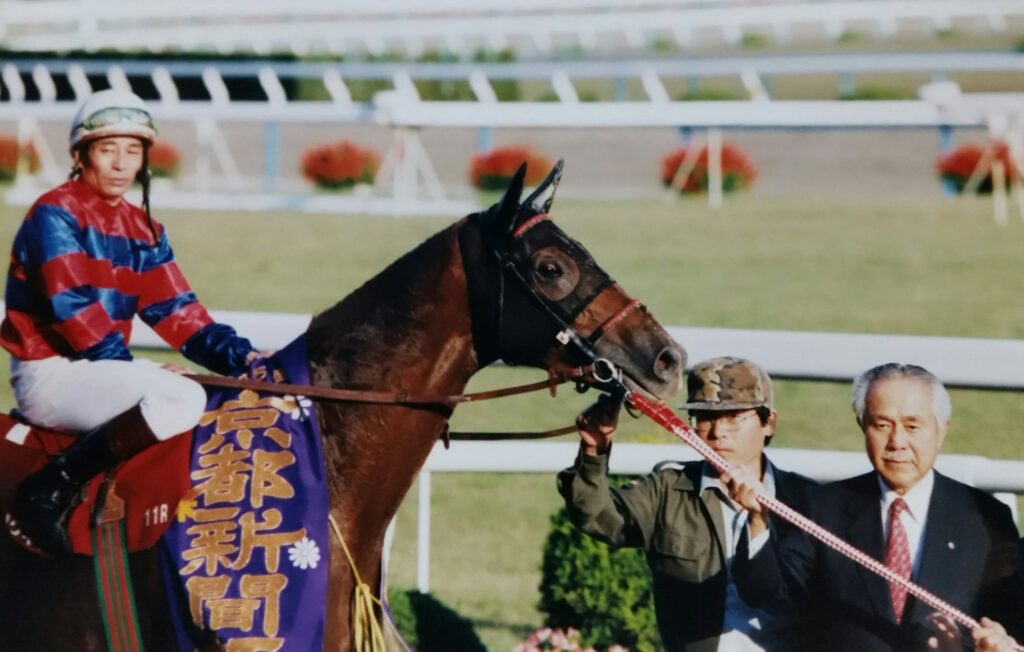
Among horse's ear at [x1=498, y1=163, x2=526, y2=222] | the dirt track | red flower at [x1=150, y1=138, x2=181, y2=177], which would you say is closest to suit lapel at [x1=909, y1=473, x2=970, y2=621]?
horse's ear at [x1=498, y1=163, x2=526, y2=222]

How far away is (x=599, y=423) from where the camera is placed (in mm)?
3818

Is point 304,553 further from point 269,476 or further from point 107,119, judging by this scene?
point 107,119

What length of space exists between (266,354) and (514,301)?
797mm

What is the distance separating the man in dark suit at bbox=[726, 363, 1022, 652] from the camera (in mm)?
3785

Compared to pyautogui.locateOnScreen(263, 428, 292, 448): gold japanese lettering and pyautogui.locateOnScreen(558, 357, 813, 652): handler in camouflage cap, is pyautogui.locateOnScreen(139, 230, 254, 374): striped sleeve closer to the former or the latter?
pyautogui.locateOnScreen(263, 428, 292, 448): gold japanese lettering

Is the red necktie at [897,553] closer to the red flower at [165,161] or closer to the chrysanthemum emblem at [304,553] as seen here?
the chrysanthemum emblem at [304,553]

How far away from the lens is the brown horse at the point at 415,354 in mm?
3682

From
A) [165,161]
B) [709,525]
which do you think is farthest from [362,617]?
[165,161]

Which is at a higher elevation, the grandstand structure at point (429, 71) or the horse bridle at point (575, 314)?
the grandstand structure at point (429, 71)

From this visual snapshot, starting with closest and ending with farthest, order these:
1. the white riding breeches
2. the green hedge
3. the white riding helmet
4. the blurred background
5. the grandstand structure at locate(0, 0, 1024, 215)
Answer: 1. the white riding breeches
2. the white riding helmet
3. the green hedge
4. the blurred background
5. the grandstand structure at locate(0, 0, 1024, 215)

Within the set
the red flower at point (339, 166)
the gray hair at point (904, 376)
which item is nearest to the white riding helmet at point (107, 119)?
the gray hair at point (904, 376)

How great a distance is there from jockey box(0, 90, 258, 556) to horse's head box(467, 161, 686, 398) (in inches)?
29.8

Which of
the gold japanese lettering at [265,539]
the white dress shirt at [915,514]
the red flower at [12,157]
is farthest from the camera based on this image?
the red flower at [12,157]

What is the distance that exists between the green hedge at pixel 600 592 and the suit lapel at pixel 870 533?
4.36ft
